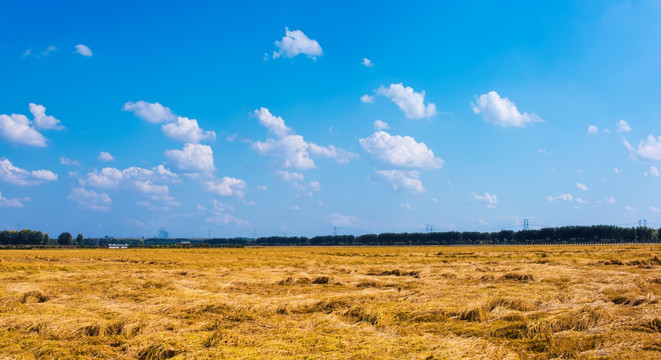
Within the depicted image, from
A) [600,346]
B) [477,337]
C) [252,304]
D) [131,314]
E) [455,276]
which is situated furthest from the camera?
[455,276]

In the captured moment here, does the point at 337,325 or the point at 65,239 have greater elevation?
the point at 337,325

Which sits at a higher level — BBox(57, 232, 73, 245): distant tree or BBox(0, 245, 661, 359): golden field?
BBox(0, 245, 661, 359): golden field

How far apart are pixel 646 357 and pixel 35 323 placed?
11.7 metres

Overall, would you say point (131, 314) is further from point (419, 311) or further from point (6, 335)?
point (419, 311)

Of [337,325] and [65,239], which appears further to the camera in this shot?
[65,239]

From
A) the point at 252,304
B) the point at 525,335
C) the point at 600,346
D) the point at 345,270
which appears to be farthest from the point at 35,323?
the point at 345,270

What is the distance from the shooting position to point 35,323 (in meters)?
9.12

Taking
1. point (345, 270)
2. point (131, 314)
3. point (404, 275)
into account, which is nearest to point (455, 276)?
point (404, 275)

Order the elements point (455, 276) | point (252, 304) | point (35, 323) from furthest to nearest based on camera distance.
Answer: point (455, 276)
point (252, 304)
point (35, 323)

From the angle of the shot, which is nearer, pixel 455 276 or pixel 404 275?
pixel 455 276

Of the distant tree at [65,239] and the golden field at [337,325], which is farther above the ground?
the golden field at [337,325]

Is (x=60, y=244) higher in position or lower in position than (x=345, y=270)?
lower

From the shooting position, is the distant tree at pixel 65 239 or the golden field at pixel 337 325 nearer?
the golden field at pixel 337 325

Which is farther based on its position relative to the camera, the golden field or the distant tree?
the distant tree
